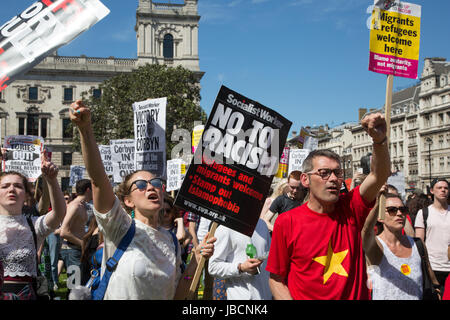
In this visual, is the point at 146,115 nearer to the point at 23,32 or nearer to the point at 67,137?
the point at 23,32

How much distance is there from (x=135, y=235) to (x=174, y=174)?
9375 millimetres

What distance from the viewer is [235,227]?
4.05m

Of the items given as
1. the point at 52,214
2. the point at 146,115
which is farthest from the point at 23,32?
the point at 146,115

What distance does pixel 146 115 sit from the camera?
702 cm

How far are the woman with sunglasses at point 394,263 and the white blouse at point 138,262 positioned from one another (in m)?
1.52

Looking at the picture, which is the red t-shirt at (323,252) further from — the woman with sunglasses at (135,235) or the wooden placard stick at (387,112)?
the woman with sunglasses at (135,235)

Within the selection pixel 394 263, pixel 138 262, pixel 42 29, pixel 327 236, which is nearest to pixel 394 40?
pixel 394 263

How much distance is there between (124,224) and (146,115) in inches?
157

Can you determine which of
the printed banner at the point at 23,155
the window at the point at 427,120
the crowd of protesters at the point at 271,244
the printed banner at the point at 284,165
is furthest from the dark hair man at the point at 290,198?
the window at the point at 427,120

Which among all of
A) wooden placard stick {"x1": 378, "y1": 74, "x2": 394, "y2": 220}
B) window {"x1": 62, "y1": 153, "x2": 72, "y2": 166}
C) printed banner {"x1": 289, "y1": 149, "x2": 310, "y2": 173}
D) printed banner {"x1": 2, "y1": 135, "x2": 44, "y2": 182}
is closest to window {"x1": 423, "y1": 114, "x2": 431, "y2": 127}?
window {"x1": 62, "y1": 153, "x2": 72, "y2": 166}

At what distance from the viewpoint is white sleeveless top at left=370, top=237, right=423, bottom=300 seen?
13.4 ft

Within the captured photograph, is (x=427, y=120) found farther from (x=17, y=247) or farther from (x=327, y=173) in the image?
(x=17, y=247)

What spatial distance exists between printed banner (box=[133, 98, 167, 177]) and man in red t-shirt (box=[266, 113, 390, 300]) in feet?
10.4

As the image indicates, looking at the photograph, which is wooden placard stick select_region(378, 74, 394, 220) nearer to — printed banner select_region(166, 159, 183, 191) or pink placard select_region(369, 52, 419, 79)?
pink placard select_region(369, 52, 419, 79)
